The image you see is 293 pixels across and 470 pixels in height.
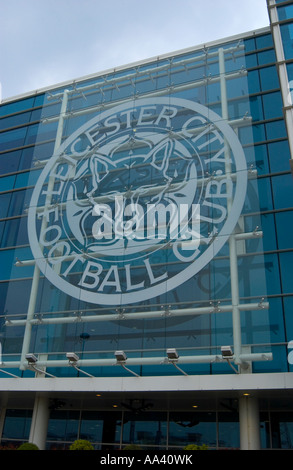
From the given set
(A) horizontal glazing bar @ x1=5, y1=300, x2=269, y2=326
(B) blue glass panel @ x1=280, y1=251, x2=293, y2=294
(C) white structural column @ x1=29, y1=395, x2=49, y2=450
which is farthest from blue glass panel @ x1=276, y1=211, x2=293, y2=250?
(C) white structural column @ x1=29, y1=395, x2=49, y2=450

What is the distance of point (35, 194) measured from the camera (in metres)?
22.9

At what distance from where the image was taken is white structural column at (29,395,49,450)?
18938 mm

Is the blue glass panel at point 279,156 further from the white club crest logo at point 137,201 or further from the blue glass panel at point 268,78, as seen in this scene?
the blue glass panel at point 268,78

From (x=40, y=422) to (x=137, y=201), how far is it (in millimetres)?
9346

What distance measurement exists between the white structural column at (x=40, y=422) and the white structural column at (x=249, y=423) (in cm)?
754

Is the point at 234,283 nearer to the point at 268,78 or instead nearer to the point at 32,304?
the point at 32,304

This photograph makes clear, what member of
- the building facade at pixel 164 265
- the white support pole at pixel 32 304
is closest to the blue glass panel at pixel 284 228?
the building facade at pixel 164 265

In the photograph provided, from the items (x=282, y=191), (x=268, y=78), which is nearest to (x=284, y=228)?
(x=282, y=191)

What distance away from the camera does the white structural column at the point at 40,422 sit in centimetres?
1894

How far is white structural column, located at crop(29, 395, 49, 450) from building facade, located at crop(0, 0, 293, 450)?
0.05 m

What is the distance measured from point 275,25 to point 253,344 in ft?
38.2

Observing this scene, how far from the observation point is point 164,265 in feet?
60.6

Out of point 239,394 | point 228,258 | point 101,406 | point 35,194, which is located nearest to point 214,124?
point 228,258

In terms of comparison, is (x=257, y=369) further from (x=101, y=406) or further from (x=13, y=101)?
(x=13, y=101)
